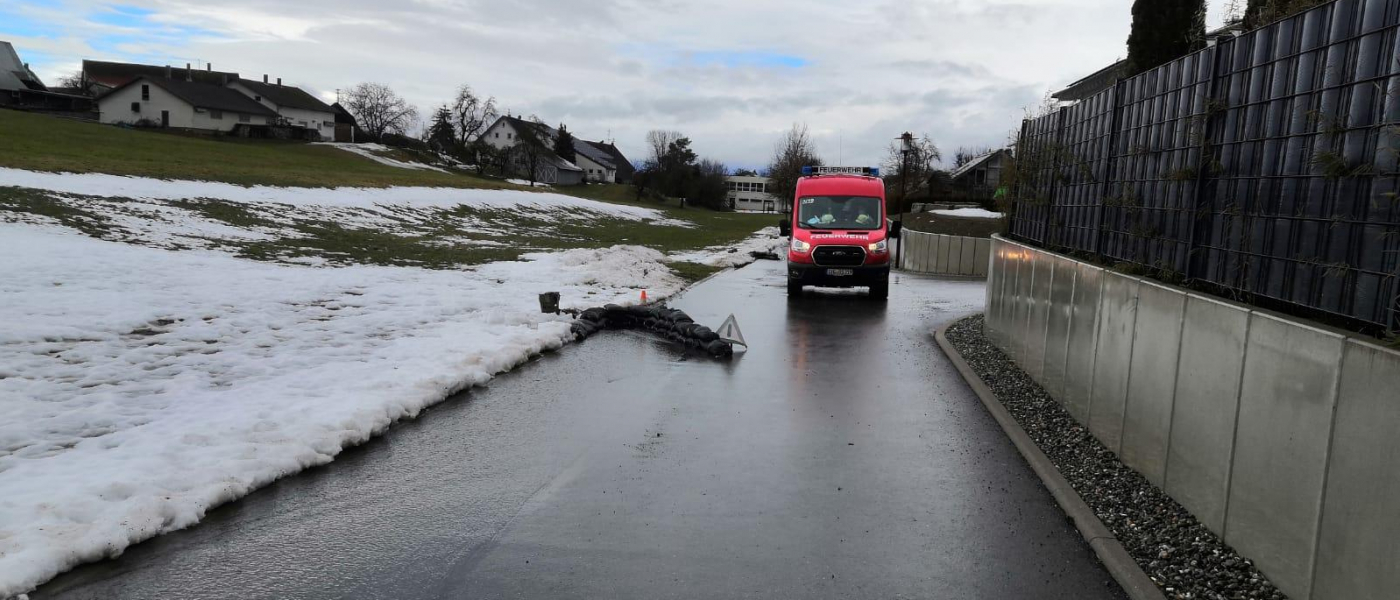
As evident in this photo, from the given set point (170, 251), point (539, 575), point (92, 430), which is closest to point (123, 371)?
point (92, 430)

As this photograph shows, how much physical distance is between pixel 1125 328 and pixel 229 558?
20.7ft

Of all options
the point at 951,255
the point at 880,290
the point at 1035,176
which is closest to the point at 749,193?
the point at 951,255

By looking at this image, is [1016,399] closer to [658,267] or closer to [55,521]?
[55,521]

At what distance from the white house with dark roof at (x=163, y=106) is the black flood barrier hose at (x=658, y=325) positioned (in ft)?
278

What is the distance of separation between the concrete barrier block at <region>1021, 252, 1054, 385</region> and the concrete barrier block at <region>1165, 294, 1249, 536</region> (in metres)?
3.97

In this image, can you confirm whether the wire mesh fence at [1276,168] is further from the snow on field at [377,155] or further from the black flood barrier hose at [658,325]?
the snow on field at [377,155]

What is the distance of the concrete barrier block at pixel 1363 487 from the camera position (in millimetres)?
3627

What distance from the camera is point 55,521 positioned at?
16.9 feet

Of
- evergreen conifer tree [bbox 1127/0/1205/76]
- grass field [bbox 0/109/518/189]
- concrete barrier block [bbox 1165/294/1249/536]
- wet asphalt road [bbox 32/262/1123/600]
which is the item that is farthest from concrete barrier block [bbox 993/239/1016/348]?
grass field [bbox 0/109/518/189]

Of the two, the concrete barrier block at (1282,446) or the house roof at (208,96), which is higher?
the house roof at (208,96)

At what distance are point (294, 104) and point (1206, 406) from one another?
112228 millimetres

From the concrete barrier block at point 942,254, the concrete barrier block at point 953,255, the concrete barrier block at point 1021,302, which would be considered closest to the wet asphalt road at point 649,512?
the concrete barrier block at point 1021,302

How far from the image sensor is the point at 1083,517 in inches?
226

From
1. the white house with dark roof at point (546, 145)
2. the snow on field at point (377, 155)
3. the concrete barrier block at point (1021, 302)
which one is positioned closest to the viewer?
the concrete barrier block at point (1021, 302)
